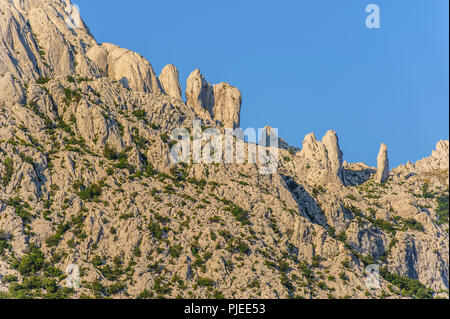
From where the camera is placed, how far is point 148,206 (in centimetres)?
15138

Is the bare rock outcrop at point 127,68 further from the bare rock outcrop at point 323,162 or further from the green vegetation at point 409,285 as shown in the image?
the green vegetation at point 409,285

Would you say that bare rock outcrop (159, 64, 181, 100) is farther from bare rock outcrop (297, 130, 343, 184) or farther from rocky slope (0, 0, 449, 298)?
bare rock outcrop (297, 130, 343, 184)

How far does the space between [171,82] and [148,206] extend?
2058 inches

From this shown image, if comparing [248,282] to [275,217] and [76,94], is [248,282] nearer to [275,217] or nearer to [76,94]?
[275,217]

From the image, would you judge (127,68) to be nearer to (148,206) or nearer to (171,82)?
(171,82)

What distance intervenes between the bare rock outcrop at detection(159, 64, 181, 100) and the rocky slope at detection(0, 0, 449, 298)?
77 cm

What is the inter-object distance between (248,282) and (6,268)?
36.8 m

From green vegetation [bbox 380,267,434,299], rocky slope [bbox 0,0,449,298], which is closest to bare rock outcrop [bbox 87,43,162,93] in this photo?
rocky slope [bbox 0,0,449,298]

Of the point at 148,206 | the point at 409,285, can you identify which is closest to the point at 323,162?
the point at 409,285

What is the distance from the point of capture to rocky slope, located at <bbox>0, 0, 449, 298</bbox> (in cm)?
13912

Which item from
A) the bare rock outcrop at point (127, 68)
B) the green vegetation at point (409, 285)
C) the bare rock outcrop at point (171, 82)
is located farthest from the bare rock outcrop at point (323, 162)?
the bare rock outcrop at point (127, 68)

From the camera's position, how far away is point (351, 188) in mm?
191125

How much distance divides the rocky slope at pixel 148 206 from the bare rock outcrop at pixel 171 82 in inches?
30.5
